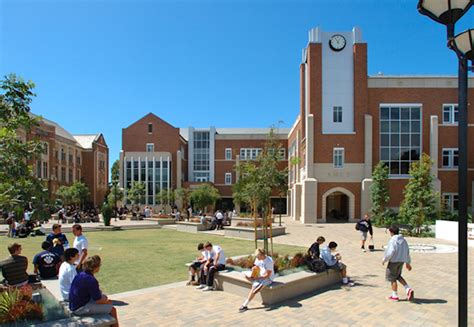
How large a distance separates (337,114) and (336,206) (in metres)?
11.9

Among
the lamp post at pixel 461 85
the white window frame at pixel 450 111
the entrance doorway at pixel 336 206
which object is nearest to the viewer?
the lamp post at pixel 461 85

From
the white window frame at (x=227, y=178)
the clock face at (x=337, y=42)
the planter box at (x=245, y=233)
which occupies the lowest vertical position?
the planter box at (x=245, y=233)

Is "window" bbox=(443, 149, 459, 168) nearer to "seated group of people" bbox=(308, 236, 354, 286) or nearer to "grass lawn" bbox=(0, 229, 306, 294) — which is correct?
"grass lawn" bbox=(0, 229, 306, 294)

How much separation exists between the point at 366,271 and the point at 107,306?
8239 millimetres

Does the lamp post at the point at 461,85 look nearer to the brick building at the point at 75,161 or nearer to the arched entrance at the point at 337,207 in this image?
the arched entrance at the point at 337,207

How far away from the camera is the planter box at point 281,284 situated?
794 centimetres

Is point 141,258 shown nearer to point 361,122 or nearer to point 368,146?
point 368,146

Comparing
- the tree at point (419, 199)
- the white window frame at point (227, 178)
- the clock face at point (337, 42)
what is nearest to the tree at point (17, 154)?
the tree at point (419, 199)

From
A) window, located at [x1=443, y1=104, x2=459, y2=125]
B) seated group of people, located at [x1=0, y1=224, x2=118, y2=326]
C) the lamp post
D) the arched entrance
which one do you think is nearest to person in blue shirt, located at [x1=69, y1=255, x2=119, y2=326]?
seated group of people, located at [x1=0, y1=224, x2=118, y2=326]

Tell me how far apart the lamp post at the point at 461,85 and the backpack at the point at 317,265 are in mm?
5450

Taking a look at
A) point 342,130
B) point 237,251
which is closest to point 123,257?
point 237,251

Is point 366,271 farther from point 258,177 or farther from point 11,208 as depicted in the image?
point 11,208

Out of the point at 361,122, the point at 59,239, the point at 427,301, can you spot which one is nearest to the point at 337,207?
the point at 361,122

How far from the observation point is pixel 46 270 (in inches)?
329
